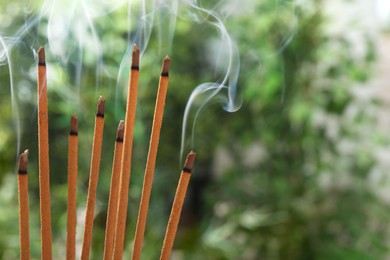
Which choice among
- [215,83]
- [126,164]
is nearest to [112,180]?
[126,164]

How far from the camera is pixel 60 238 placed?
5.91ft

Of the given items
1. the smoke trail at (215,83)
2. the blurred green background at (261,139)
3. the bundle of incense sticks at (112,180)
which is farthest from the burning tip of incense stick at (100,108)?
the blurred green background at (261,139)

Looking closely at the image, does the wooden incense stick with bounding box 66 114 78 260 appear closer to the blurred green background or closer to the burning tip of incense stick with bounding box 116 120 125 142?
the burning tip of incense stick with bounding box 116 120 125 142

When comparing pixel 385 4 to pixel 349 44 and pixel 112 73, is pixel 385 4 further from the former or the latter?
pixel 112 73

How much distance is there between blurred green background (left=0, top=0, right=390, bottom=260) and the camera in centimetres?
164

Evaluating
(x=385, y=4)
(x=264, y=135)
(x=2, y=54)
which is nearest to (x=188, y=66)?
(x=264, y=135)

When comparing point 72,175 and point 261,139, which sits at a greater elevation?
point 72,175

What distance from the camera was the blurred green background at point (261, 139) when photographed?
164cm

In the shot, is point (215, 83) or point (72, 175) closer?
point (72, 175)

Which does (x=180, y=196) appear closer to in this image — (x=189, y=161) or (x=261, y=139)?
(x=189, y=161)

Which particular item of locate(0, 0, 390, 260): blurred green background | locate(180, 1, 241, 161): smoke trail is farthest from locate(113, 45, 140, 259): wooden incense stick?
locate(0, 0, 390, 260): blurred green background

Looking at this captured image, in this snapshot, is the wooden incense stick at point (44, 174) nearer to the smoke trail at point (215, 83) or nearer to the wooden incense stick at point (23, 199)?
the wooden incense stick at point (23, 199)

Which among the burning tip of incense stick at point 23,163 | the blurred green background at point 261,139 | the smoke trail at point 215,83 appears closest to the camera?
the burning tip of incense stick at point 23,163

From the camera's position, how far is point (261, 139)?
6.34 ft
